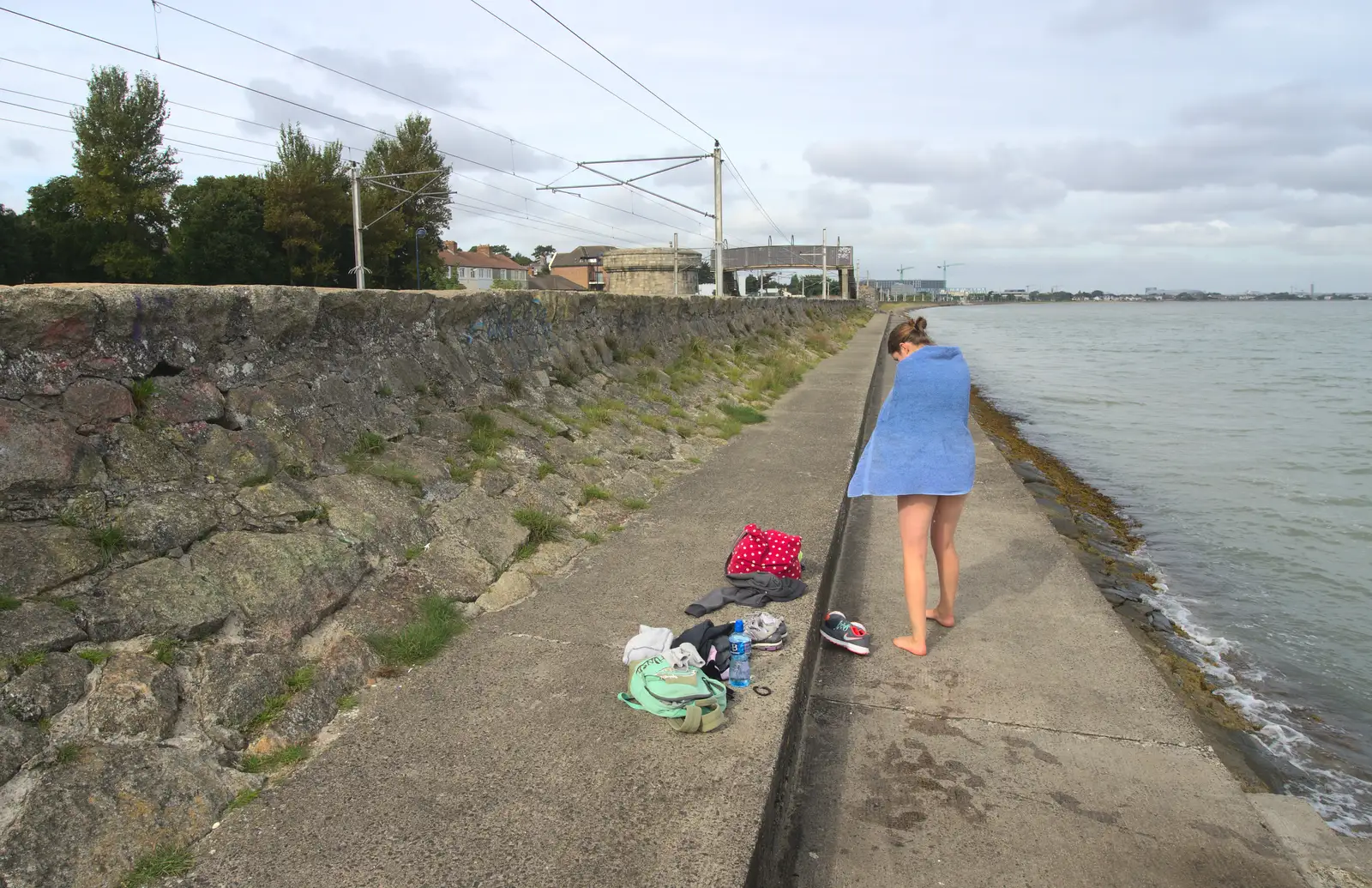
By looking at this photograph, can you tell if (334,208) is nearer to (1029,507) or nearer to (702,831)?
(1029,507)

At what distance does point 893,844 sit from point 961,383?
201 cm

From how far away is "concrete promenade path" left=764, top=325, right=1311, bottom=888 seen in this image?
2957mm

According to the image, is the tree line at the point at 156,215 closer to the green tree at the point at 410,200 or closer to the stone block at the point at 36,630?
the green tree at the point at 410,200

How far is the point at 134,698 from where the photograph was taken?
9.24 feet

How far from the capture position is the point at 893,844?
120 inches

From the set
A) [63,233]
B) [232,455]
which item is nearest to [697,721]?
[232,455]

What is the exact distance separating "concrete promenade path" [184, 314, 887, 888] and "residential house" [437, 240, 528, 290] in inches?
2796

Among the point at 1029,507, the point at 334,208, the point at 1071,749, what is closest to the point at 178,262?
the point at 334,208

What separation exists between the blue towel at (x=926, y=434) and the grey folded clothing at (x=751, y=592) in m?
0.65

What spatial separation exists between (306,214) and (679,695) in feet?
140

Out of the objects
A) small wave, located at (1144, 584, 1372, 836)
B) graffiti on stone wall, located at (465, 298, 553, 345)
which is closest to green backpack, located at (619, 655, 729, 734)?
small wave, located at (1144, 584, 1372, 836)

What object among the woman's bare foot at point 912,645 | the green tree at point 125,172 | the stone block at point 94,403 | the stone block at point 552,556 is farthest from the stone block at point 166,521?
the green tree at point 125,172

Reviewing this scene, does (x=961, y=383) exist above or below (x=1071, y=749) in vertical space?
above

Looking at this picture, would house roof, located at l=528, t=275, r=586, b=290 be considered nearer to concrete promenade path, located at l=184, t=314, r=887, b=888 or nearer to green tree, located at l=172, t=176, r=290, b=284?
green tree, located at l=172, t=176, r=290, b=284
